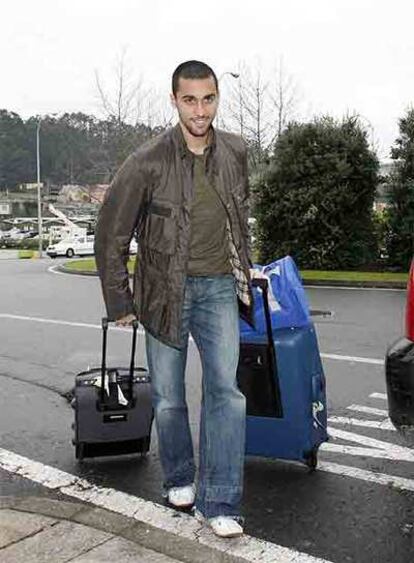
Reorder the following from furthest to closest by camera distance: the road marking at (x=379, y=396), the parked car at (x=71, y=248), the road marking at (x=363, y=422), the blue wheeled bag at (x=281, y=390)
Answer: the parked car at (x=71, y=248)
the road marking at (x=379, y=396)
the road marking at (x=363, y=422)
the blue wheeled bag at (x=281, y=390)

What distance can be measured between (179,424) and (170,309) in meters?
0.64

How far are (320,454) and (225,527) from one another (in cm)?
126

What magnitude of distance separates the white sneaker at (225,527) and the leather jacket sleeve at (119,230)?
3.29ft

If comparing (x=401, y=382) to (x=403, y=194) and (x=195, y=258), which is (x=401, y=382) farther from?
(x=403, y=194)

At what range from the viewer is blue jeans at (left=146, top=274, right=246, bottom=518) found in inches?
124

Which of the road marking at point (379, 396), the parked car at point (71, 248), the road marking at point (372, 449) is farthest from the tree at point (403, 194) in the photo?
the parked car at point (71, 248)

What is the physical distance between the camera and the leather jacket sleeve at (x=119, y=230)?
3.04m

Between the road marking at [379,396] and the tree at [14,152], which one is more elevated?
the tree at [14,152]

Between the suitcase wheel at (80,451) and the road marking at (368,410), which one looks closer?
the suitcase wheel at (80,451)

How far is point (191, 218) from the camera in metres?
3.05

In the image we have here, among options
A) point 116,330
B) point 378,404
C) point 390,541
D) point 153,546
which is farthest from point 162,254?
point 116,330

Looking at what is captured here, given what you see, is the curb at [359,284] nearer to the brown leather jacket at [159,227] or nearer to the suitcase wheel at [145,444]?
the suitcase wheel at [145,444]

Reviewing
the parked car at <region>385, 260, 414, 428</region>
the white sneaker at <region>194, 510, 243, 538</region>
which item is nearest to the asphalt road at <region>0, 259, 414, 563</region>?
the white sneaker at <region>194, 510, 243, 538</region>

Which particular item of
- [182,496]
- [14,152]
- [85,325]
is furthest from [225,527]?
[14,152]
